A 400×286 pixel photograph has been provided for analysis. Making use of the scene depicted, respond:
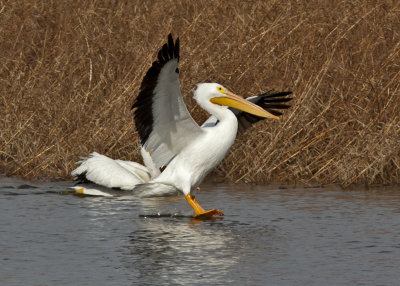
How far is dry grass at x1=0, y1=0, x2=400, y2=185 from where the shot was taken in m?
9.16

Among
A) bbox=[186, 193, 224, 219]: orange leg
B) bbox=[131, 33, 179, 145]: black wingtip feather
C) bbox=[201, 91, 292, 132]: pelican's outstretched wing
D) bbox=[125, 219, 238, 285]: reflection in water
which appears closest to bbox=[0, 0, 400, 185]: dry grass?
bbox=[201, 91, 292, 132]: pelican's outstretched wing

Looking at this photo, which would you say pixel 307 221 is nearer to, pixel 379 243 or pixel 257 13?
pixel 379 243

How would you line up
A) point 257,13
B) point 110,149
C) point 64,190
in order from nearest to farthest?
point 64,190, point 110,149, point 257,13

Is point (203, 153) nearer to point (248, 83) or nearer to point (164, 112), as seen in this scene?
point (164, 112)

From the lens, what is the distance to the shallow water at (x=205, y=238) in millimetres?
Result: 5219

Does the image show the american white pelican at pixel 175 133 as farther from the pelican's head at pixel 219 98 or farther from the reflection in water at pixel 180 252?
the reflection in water at pixel 180 252

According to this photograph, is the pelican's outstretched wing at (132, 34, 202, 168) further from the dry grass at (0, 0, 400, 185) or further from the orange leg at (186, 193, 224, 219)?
the dry grass at (0, 0, 400, 185)

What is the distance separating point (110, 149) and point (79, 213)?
2203mm

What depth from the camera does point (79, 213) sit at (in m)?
7.48

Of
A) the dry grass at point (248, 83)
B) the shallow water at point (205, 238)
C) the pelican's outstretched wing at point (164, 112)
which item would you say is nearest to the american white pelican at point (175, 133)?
the pelican's outstretched wing at point (164, 112)

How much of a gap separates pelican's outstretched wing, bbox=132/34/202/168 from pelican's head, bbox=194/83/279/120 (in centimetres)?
36

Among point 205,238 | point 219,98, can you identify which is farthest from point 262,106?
point 205,238

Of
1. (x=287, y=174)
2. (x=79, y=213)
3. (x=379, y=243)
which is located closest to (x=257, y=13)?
(x=287, y=174)

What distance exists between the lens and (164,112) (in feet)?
24.8
